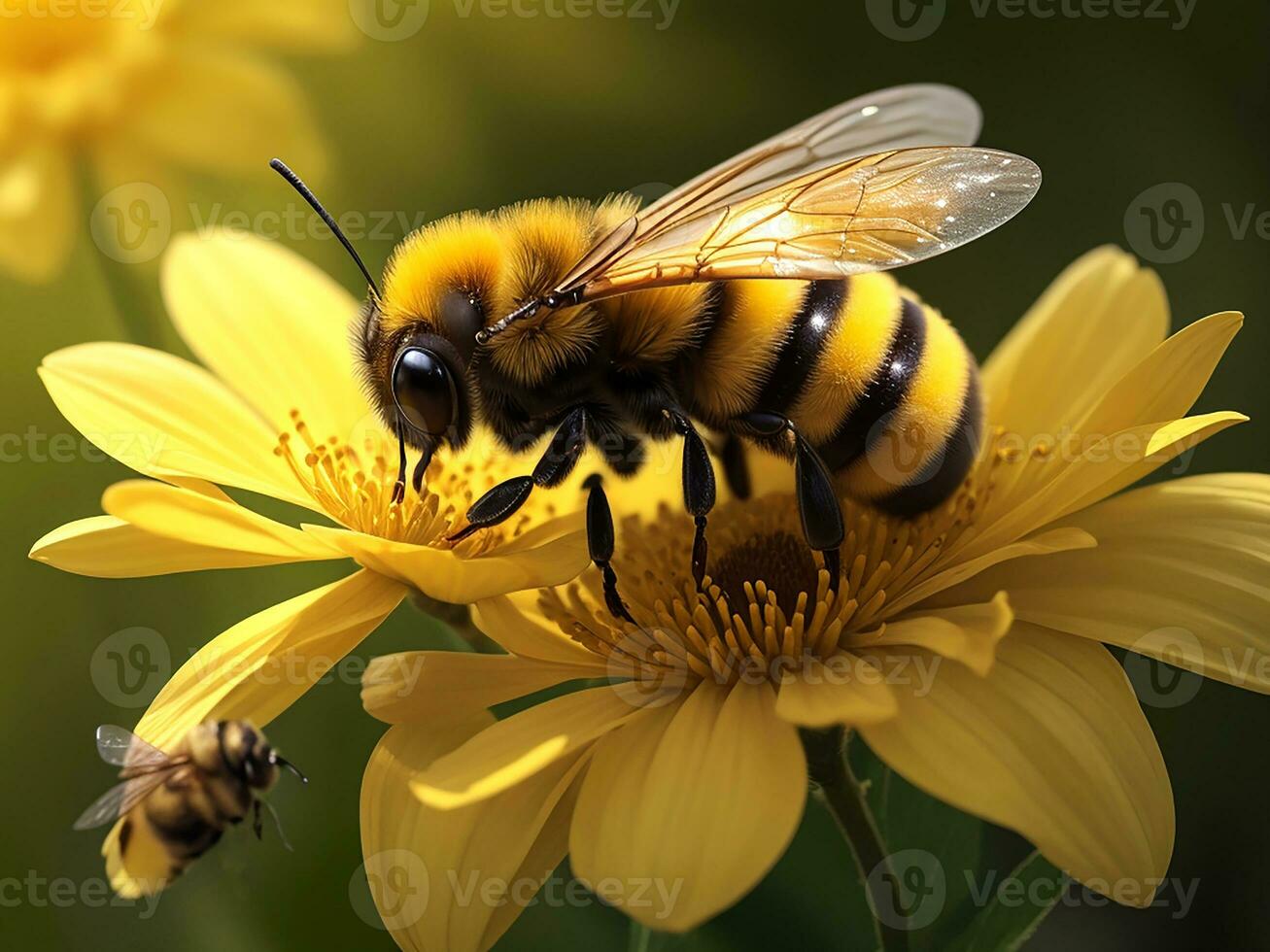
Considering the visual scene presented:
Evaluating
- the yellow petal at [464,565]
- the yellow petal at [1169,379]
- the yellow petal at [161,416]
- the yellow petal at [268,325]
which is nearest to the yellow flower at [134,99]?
the yellow petal at [268,325]

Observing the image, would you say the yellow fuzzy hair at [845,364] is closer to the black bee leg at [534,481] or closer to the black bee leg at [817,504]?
the black bee leg at [817,504]

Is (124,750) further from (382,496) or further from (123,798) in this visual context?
(382,496)

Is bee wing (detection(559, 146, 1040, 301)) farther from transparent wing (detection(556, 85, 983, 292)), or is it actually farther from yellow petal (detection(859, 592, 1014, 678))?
yellow petal (detection(859, 592, 1014, 678))

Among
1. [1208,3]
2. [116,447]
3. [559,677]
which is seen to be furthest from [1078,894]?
[1208,3]
